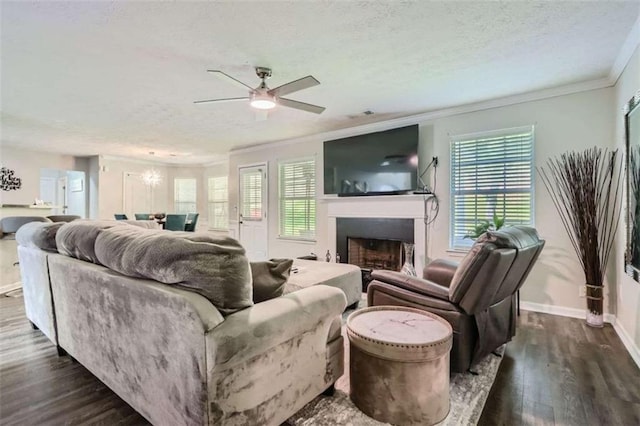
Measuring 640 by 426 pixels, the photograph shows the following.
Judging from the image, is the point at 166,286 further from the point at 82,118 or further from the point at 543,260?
the point at 82,118

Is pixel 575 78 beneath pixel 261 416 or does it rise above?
above

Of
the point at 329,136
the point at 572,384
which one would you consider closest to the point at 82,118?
the point at 329,136

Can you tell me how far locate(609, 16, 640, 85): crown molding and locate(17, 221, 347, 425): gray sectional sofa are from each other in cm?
288

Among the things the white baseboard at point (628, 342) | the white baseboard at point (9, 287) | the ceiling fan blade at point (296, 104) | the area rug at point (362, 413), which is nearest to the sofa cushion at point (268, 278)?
the area rug at point (362, 413)

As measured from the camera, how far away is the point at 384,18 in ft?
7.09

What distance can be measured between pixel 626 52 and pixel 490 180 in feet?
5.23

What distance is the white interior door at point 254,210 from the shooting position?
20.7 ft

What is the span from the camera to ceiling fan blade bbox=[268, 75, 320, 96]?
8.16 ft

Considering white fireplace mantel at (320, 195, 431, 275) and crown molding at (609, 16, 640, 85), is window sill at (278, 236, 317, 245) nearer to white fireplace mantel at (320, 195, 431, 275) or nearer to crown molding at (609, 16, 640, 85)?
white fireplace mantel at (320, 195, 431, 275)

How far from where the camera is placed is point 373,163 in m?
4.64

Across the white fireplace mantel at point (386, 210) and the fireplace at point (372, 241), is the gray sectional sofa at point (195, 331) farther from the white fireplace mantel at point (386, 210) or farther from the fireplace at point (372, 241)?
the fireplace at point (372, 241)

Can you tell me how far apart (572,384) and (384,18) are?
106 inches

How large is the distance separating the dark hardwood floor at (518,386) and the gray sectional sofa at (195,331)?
0.19 m

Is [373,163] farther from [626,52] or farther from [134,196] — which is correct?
[134,196]
